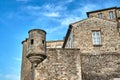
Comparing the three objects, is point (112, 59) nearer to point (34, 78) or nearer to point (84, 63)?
point (84, 63)

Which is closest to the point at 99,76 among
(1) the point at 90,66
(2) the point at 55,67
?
(1) the point at 90,66

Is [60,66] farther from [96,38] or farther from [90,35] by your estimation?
[96,38]

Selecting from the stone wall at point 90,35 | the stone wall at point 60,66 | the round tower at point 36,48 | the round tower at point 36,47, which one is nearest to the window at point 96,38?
the stone wall at point 90,35

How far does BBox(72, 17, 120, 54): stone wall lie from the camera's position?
66.4ft

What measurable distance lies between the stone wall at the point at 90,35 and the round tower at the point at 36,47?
466 centimetres

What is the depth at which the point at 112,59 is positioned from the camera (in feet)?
61.5

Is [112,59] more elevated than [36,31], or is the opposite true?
[36,31]

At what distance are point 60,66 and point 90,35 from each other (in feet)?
18.2

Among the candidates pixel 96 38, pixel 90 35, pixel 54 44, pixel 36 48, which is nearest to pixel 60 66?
pixel 36 48

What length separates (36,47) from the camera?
1669cm

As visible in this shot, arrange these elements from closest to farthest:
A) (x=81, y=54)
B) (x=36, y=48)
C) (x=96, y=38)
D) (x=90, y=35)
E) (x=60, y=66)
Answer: (x=36, y=48), (x=60, y=66), (x=81, y=54), (x=96, y=38), (x=90, y=35)

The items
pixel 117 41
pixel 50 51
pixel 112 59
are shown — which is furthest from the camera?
pixel 117 41

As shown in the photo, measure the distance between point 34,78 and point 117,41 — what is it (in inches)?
369

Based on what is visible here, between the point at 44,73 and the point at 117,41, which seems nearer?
the point at 44,73
